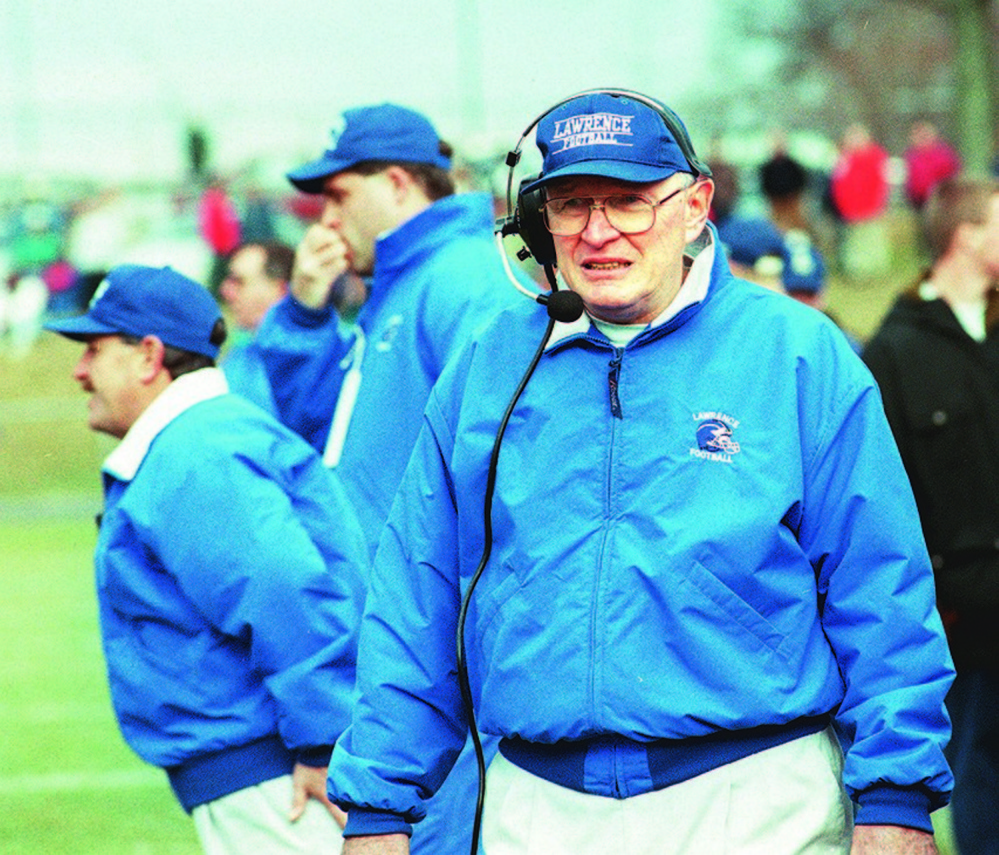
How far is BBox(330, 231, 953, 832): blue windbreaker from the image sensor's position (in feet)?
9.55

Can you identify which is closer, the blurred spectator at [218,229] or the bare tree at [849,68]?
the blurred spectator at [218,229]

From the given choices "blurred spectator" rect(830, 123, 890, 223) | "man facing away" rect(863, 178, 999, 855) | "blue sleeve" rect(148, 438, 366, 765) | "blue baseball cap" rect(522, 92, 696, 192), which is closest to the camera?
"blue baseball cap" rect(522, 92, 696, 192)

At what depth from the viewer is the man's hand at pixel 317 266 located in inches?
218

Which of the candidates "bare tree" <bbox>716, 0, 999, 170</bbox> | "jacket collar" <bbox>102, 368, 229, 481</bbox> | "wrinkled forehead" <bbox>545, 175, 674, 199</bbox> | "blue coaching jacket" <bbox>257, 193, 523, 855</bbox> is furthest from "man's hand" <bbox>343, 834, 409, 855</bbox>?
"bare tree" <bbox>716, 0, 999, 170</bbox>

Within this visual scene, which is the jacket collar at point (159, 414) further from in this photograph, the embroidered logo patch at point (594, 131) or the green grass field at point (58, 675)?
the green grass field at point (58, 675)

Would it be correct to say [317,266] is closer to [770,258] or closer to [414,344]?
[414,344]

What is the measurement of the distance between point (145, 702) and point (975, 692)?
8.84 feet

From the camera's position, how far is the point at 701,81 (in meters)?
38.6

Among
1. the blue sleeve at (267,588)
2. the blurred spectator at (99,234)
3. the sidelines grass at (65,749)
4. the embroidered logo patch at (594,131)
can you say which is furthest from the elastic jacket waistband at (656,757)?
the blurred spectator at (99,234)

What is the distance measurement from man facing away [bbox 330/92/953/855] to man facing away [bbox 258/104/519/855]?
4.25ft

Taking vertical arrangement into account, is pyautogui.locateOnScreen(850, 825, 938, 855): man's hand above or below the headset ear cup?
below

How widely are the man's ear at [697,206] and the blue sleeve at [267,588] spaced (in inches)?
56.0

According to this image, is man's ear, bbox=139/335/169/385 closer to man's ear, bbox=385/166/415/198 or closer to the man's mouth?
man's ear, bbox=385/166/415/198

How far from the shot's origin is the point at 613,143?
3094mm
